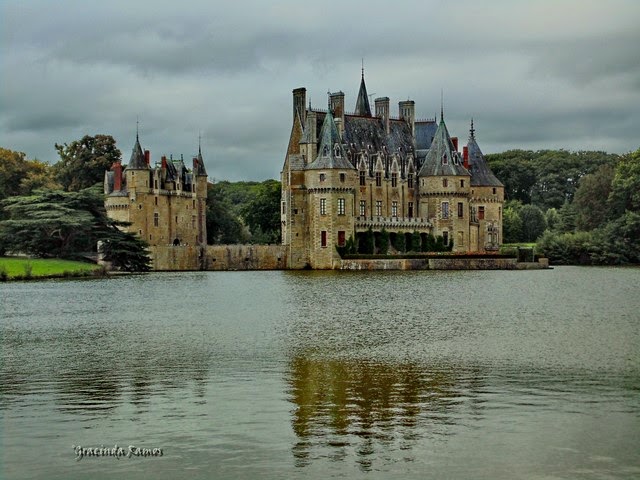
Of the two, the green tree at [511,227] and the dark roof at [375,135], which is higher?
the dark roof at [375,135]

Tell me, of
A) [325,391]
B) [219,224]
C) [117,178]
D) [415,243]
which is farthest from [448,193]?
[325,391]

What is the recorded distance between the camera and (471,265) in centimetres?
6462

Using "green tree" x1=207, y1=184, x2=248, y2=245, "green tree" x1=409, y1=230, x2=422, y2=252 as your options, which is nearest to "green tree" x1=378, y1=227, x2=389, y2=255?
"green tree" x1=409, y1=230, x2=422, y2=252

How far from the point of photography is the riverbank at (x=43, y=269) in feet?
168

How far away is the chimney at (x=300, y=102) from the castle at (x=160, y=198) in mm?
9877

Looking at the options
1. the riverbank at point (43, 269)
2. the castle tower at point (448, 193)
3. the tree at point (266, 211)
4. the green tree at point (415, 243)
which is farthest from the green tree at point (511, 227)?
the riverbank at point (43, 269)

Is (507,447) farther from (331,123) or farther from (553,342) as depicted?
(331,123)

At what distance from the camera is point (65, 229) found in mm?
60719

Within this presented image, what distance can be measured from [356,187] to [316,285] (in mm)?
25251

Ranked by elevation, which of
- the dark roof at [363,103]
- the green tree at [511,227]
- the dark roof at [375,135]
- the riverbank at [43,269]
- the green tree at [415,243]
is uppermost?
the dark roof at [363,103]

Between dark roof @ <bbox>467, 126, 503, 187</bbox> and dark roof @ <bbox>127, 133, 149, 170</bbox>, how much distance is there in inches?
1006

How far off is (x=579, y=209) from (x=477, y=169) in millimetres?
9164

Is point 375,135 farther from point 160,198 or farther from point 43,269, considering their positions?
point 43,269

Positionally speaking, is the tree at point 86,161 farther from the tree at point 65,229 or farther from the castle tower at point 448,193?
the castle tower at point 448,193
